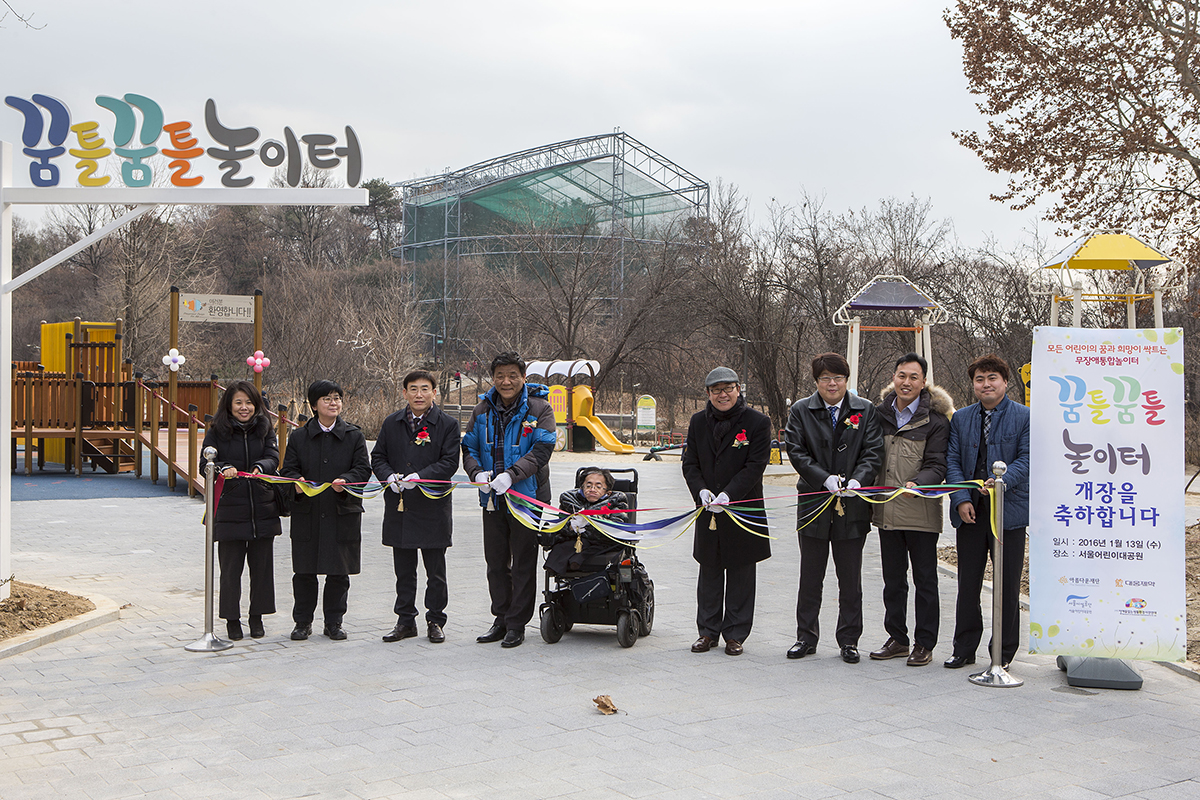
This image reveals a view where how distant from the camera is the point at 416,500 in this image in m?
6.86

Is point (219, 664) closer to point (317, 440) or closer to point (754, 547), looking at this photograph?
point (317, 440)

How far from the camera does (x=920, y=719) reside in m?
5.10

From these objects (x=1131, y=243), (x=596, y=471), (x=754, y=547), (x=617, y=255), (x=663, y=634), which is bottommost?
(x=663, y=634)

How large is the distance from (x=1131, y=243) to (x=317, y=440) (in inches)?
288

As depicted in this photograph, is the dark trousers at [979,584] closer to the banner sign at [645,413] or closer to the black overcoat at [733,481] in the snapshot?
the black overcoat at [733,481]

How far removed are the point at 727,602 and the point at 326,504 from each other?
2.68m

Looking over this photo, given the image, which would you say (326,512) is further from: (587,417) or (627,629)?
(587,417)

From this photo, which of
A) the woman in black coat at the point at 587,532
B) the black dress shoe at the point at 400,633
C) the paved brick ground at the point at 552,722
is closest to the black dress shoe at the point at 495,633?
the paved brick ground at the point at 552,722

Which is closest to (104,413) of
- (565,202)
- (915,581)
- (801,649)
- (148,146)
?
(148,146)

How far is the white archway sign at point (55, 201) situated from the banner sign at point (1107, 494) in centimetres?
486

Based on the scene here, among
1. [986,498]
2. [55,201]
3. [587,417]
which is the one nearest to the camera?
[986,498]

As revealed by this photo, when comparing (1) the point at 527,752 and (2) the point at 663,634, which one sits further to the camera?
(2) the point at 663,634

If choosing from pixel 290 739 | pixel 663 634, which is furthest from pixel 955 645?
pixel 290 739

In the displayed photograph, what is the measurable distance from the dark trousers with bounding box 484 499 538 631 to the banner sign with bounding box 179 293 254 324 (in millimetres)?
10322
